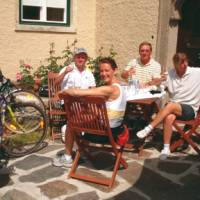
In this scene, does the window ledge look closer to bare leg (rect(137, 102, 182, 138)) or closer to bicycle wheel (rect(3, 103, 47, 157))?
bicycle wheel (rect(3, 103, 47, 157))

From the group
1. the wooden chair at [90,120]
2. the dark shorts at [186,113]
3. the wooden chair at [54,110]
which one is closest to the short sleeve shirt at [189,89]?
the dark shorts at [186,113]

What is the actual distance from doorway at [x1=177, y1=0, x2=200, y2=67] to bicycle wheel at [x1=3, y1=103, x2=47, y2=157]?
3.78 metres

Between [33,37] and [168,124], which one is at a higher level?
[33,37]

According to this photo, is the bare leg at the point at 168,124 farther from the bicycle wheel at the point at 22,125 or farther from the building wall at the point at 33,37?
the building wall at the point at 33,37

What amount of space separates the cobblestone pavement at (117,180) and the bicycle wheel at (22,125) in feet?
0.60

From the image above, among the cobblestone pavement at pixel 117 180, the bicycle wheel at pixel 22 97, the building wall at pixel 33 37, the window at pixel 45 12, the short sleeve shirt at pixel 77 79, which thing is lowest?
the cobblestone pavement at pixel 117 180

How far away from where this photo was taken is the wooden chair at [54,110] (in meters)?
5.78

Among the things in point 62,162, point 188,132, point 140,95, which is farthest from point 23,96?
point 188,132

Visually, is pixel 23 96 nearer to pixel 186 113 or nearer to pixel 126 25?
pixel 186 113

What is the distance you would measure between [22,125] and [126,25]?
424cm

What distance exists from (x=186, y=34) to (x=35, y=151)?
13.7 ft

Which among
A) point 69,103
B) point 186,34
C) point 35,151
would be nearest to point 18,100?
point 35,151

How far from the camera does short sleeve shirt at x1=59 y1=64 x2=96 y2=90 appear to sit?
18.8 feet

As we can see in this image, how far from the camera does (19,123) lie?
5.12m
